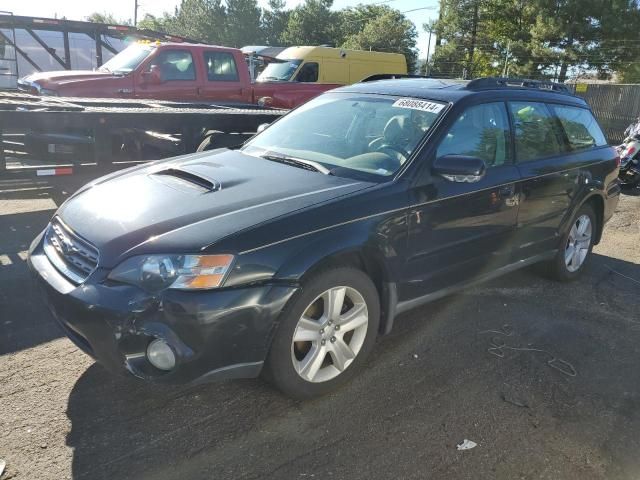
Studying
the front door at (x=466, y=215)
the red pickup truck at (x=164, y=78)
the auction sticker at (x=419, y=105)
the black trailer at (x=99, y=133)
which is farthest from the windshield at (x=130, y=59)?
the front door at (x=466, y=215)

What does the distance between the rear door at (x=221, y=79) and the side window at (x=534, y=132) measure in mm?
7136

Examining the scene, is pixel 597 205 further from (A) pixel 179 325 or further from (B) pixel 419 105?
(A) pixel 179 325

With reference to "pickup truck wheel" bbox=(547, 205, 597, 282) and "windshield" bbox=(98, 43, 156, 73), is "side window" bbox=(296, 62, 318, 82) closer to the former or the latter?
"windshield" bbox=(98, 43, 156, 73)

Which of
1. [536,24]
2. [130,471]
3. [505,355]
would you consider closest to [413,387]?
A: [505,355]

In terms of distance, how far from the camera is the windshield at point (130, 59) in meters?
9.76

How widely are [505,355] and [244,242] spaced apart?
2.05 meters

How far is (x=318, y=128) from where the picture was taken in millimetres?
4004

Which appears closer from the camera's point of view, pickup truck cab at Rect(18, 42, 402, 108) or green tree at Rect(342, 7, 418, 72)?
pickup truck cab at Rect(18, 42, 402, 108)

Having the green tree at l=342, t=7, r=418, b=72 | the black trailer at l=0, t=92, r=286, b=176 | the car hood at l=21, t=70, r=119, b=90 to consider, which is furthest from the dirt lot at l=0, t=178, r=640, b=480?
A: the green tree at l=342, t=7, r=418, b=72

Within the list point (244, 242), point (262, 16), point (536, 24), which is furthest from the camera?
point (262, 16)

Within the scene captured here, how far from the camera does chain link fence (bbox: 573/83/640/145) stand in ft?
63.4

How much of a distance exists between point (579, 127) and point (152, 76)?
7.20 m

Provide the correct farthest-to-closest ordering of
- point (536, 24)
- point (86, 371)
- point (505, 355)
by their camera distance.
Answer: point (536, 24) < point (505, 355) < point (86, 371)

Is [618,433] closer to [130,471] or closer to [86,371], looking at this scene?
[130,471]
